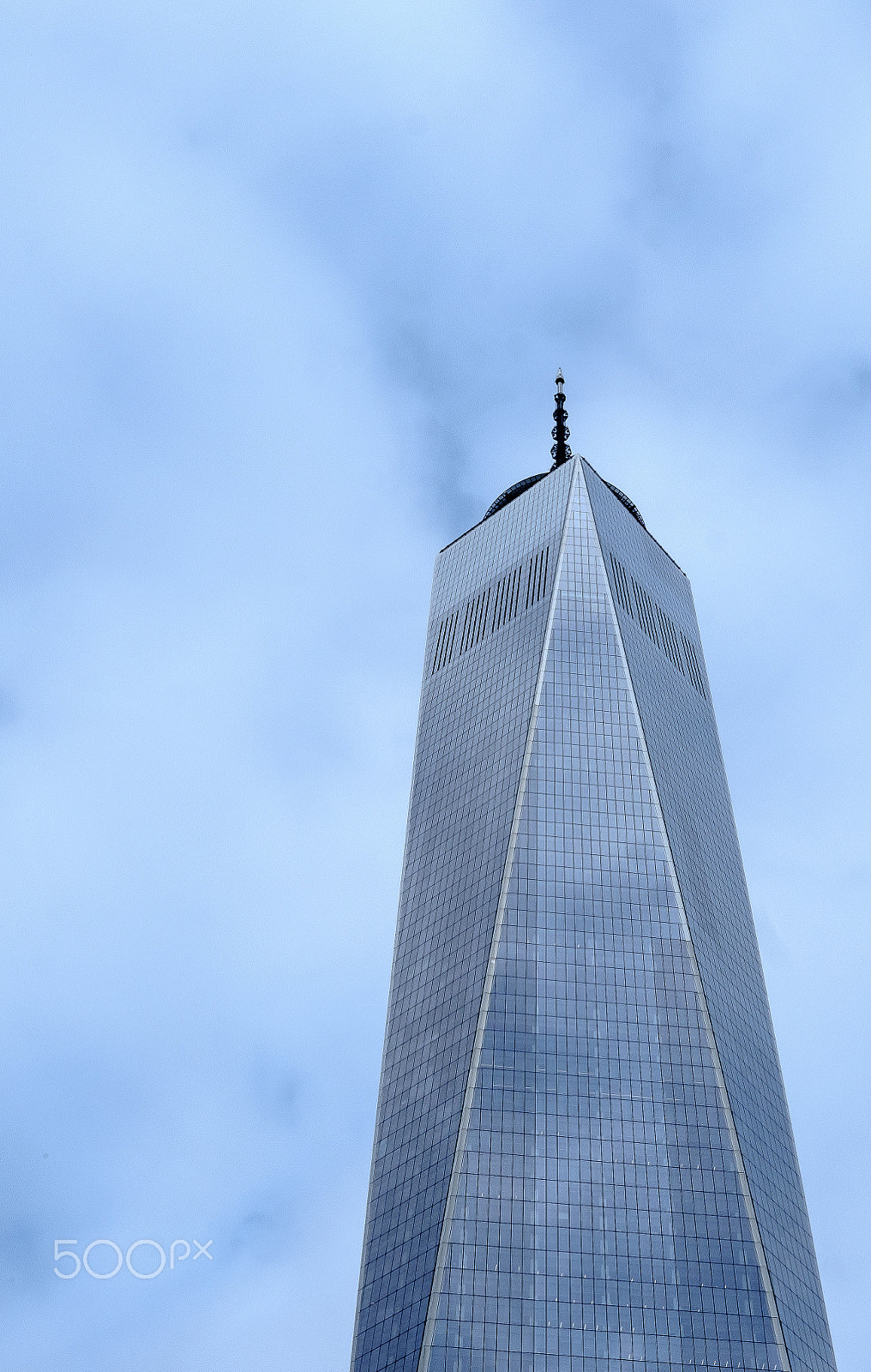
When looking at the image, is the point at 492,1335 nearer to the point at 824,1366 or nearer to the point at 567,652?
the point at 824,1366

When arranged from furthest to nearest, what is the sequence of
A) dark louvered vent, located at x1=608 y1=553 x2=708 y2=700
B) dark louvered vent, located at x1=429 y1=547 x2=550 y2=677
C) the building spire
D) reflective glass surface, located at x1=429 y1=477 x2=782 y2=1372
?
the building spire, dark louvered vent, located at x1=608 y1=553 x2=708 y2=700, dark louvered vent, located at x1=429 y1=547 x2=550 y2=677, reflective glass surface, located at x1=429 y1=477 x2=782 y2=1372

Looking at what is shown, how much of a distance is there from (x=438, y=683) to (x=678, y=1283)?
223ft

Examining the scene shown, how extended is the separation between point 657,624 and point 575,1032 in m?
54.3

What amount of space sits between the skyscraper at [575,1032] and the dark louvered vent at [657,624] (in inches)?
21.2

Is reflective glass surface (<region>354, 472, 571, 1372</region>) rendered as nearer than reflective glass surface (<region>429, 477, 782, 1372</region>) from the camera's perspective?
No

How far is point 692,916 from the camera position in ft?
415

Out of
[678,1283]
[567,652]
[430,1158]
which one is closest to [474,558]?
[567,652]

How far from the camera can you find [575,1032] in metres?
116

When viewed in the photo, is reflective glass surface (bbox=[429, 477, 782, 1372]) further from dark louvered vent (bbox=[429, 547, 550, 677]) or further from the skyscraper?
dark louvered vent (bbox=[429, 547, 550, 677])

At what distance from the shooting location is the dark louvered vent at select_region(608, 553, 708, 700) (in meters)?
152

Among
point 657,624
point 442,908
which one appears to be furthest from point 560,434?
point 442,908

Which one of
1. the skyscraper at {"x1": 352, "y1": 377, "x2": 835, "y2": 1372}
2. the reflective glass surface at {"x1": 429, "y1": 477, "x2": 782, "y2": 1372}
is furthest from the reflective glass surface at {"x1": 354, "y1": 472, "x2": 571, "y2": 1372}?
the reflective glass surface at {"x1": 429, "y1": 477, "x2": 782, "y2": 1372}

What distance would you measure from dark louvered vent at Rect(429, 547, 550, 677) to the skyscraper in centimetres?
31

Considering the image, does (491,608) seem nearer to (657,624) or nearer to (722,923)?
(657,624)
